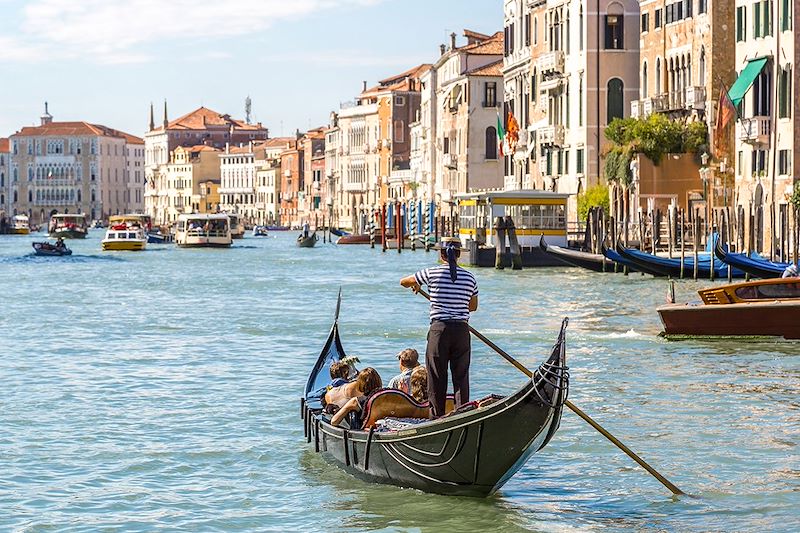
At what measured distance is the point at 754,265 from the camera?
59.5 feet

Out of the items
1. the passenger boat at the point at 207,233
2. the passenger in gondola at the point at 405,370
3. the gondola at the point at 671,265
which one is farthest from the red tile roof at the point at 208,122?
the passenger in gondola at the point at 405,370

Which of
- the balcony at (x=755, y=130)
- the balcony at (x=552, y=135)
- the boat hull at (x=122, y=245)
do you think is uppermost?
the balcony at (x=552, y=135)

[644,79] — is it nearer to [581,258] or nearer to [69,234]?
[581,258]

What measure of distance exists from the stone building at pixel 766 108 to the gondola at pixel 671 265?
1630 mm

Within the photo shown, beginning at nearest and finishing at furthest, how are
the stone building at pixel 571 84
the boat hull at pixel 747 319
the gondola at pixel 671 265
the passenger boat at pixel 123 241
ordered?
the boat hull at pixel 747 319
the gondola at pixel 671 265
the stone building at pixel 571 84
the passenger boat at pixel 123 241

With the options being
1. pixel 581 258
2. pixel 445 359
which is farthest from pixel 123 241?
pixel 445 359

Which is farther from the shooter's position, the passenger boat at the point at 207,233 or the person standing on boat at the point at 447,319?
the passenger boat at the point at 207,233

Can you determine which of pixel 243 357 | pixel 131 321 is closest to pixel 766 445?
pixel 243 357

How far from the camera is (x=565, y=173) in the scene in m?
35.1

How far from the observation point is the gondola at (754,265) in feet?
58.7

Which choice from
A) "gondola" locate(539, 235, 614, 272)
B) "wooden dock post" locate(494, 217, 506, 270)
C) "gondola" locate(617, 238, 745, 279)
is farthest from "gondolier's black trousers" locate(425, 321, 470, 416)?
"wooden dock post" locate(494, 217, 506, 270)

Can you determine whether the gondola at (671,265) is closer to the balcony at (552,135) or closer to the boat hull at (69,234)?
the balcony at (552,135)

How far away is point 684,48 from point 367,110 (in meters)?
42.4

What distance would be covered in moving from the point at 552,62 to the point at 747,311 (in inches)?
876
